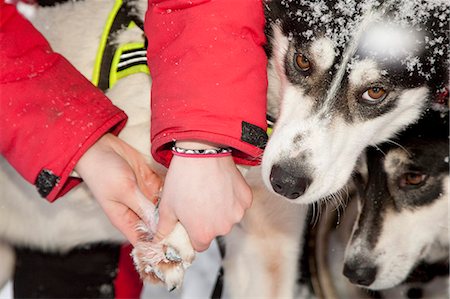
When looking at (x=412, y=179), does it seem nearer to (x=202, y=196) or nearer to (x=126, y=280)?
(x=202, y=196)

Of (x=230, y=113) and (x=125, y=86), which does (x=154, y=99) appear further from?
(x=125, y=86)

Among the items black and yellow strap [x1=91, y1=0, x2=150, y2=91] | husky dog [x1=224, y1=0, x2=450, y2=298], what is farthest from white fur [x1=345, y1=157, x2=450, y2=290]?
black and yellow strap [x1=91, y1=0, x2=150, y2=91]

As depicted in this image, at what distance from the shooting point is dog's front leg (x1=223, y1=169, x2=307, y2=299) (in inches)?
57.0

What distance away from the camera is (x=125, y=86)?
52.0 inches

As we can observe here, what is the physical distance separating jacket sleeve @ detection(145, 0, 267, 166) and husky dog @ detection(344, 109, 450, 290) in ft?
1.47

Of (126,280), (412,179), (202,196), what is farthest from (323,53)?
(126,280)

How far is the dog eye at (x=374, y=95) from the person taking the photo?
117 cm

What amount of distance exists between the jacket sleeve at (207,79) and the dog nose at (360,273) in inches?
21.2

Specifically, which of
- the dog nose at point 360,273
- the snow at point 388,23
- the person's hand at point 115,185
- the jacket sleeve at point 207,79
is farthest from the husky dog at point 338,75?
the dog nose at point 360,273

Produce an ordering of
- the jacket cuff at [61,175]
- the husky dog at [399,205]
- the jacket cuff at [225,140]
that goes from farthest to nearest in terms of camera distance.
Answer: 1. the husky dog at [399,205]
2. the jacket cuff at [61,175]
3. the jacket cuff at [225,140]

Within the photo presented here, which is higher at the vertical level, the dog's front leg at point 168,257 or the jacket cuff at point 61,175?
the jacket cuff at point 61,175

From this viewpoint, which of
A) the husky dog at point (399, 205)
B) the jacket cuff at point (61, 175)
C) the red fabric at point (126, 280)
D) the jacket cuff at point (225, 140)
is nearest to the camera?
the jacket cuff at point (225, 140)

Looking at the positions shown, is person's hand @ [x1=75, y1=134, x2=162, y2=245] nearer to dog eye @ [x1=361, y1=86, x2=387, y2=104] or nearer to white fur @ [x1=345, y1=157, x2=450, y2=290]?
dog eye @ [x1=361, y1=86, x2=387, y2=104]

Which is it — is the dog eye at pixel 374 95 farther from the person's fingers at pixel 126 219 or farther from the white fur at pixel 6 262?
the white fur at pixel 6 262
